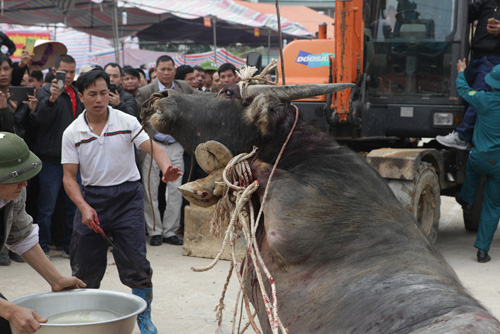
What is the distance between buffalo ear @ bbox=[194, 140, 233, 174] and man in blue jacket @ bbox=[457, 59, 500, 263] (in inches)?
188

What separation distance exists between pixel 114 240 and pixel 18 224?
3.94 ft

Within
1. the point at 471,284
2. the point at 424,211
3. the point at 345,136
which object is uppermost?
the point at 345,136

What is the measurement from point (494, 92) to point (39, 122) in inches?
199

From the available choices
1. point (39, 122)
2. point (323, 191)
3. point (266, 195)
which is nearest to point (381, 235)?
point (323, 191)

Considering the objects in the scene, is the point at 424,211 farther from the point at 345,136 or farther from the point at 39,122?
the point at 39,122

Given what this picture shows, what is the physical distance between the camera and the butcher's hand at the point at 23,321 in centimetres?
277

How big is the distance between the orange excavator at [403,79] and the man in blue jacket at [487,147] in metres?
0.38

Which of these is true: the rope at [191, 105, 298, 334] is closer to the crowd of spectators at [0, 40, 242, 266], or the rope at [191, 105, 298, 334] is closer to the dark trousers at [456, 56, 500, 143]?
the crowd of spectators at [0, 40, 242, 266]

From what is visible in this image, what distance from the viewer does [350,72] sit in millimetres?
6828

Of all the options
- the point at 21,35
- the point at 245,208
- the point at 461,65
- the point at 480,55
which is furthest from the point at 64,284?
the point at 21,35

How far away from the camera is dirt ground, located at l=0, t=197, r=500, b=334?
5027 mm

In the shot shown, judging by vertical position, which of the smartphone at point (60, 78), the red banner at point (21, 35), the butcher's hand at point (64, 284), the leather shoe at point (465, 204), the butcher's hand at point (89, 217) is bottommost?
the leather shoe at point (465, 204)

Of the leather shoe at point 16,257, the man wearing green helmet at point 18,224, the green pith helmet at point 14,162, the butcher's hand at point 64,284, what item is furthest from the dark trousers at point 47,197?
the green pith helmet at point 14,162

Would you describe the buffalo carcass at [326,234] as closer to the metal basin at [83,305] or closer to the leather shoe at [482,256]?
the metal basin at [83,305]
